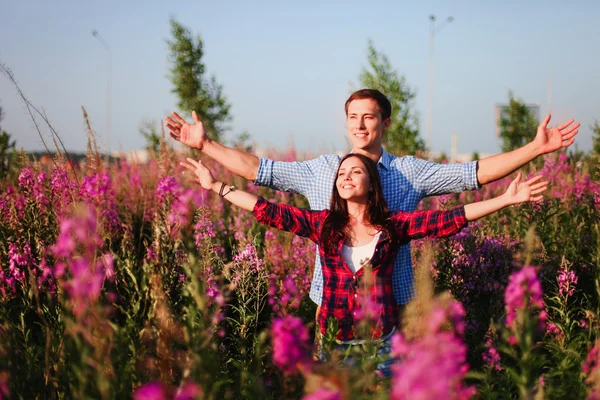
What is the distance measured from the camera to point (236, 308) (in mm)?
3537

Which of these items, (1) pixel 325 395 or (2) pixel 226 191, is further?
(2) pixel 226 191

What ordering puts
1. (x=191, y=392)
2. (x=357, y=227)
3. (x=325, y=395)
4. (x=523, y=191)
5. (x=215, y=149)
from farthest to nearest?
(x=215, y=149) < (x=357, y=227) < (x=523, y=191) < (x=191, y=392) < (x=325, y=395)

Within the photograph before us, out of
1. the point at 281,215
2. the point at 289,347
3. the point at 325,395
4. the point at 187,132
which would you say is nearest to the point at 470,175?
the point at 281,215

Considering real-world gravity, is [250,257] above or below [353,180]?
below

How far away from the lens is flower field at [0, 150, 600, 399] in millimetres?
1671

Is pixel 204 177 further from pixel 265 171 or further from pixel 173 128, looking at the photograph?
pixel 173 128

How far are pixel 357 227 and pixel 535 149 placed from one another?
134cm

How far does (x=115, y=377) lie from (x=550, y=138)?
3082 millimetres

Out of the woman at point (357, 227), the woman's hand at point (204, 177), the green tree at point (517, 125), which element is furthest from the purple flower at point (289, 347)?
the green tree at point (517, 125)

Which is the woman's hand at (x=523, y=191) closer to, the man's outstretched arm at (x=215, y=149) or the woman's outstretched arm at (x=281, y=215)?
the woman's outstretched arm at (x=281, y=215)

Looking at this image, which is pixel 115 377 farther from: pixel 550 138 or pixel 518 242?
pixel 518 242

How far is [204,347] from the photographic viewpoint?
169cm

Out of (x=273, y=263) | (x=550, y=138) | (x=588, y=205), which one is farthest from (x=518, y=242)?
(x=273, y=263)

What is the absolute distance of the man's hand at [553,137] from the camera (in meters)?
3.59
